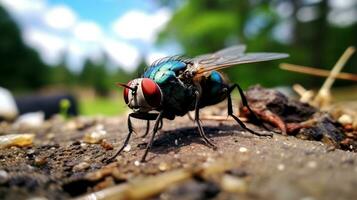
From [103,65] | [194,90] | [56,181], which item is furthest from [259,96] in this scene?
[103,65]

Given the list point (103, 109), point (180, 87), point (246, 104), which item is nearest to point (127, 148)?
point (180, 87)

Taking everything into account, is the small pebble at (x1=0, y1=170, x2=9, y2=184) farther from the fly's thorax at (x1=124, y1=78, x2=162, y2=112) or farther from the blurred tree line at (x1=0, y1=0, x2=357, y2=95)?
the blurred tree line at (x1=0, y1=0, x2=357, y2=95)

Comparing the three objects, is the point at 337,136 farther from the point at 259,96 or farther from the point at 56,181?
the point at 56,181

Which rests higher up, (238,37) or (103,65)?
(238,37)

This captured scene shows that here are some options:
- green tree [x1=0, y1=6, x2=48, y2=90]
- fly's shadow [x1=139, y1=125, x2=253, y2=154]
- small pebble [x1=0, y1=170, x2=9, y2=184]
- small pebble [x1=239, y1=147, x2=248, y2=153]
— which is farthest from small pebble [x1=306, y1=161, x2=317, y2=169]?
green tree [x1=0, y1=6, x2=48, y2=90]

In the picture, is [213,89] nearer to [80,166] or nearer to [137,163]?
[137,163]

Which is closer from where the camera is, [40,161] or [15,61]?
[40,161]

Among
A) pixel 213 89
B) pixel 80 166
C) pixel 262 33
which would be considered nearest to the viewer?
pixel 80 166

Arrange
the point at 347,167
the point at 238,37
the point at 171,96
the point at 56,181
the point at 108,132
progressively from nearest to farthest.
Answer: the point at 347,167 < the point at 56,181 < the point at 171,96 < the point at 108,132 < the point at 238,37
